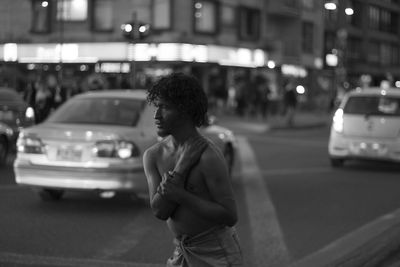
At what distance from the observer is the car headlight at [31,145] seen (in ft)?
31.5

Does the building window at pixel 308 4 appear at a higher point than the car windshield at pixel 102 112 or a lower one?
higher

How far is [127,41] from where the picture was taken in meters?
36.0

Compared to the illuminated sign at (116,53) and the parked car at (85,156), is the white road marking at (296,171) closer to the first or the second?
the parked car at (85,156)

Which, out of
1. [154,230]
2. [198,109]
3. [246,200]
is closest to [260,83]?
[246,200]

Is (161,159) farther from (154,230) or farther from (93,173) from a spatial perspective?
(93,173)

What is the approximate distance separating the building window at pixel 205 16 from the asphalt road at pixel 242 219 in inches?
961

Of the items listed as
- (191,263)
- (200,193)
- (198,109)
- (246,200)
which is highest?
(198,109)

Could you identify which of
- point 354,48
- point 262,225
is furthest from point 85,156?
point 354,48

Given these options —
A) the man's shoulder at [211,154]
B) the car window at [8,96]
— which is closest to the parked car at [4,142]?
the car window at [8,96]

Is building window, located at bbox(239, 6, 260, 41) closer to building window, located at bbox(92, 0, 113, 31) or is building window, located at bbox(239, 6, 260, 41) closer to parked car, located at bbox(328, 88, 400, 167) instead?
building window, located at bbox(92, 0, 113, 31)

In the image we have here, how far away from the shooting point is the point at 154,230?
854cm

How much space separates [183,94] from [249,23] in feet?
132

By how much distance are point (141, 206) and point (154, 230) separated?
1.64m

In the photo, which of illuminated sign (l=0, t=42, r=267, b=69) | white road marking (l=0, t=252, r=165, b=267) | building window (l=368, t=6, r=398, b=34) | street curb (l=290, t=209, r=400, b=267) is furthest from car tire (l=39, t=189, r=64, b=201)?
building window (l=368, t=6, r=398, b=34)
